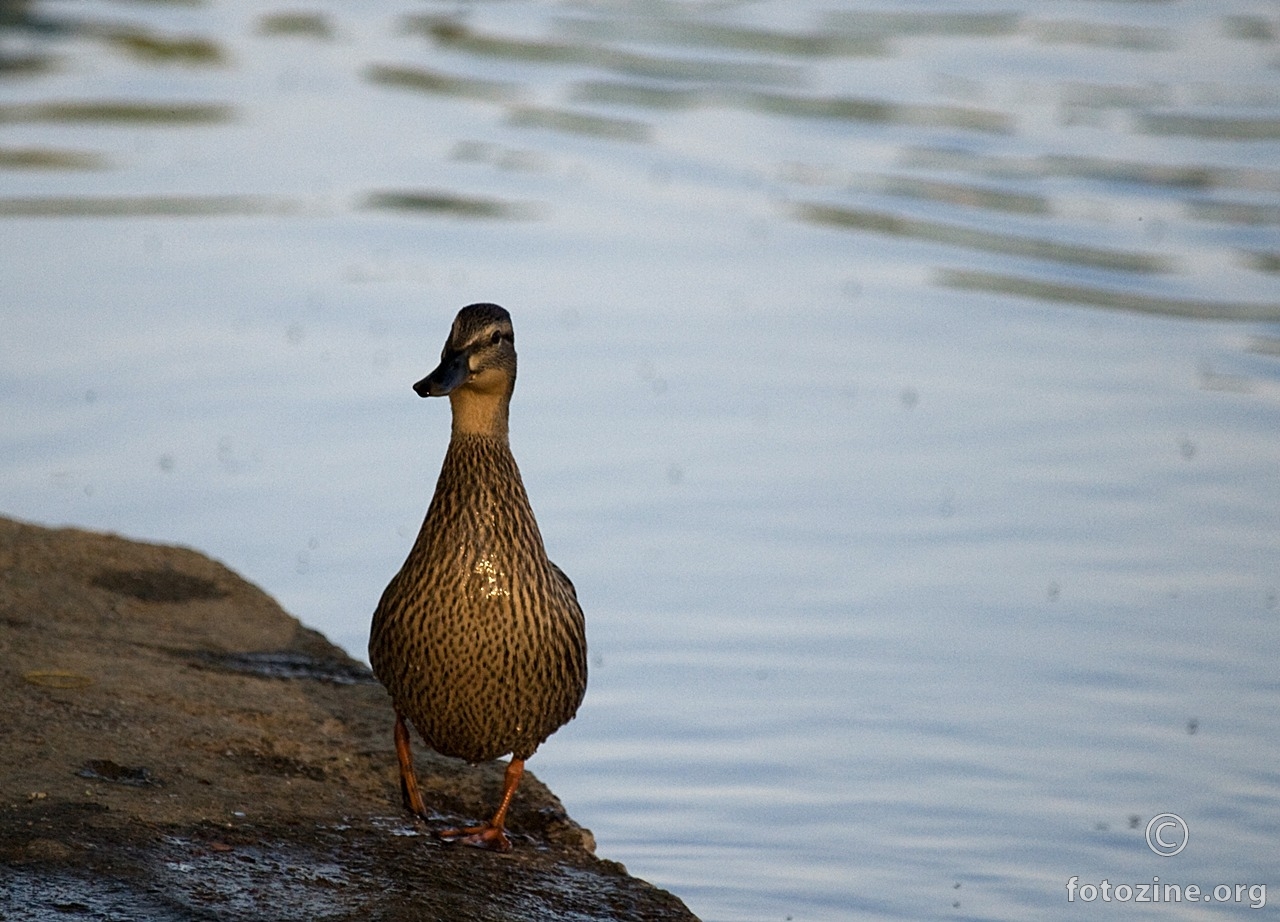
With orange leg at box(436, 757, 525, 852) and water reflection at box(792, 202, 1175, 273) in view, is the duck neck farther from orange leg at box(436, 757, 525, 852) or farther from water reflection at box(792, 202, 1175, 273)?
water reflection at box(792, 202, 1175, 273)

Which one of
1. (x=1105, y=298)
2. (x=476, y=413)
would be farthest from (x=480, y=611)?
(x=1105, y=298)

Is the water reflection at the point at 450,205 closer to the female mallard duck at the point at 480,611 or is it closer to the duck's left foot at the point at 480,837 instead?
the female mallard duck at the point at 480,611

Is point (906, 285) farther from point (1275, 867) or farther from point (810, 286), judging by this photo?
point (1275, 867)

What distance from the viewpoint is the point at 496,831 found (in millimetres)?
5957

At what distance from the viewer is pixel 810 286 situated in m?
13.6

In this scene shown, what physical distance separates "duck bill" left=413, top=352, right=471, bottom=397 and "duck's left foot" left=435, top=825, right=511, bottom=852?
4.09 feet

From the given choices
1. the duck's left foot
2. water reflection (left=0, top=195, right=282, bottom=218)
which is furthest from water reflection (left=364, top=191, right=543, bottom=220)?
the duck's left foot

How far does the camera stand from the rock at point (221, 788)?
5.25 meters

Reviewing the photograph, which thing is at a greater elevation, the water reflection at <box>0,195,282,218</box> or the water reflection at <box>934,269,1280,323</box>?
the water reflection at <box>0,195,282,218</box>

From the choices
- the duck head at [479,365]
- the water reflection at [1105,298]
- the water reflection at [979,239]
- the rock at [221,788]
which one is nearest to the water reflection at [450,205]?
the water reflection at [979,239]

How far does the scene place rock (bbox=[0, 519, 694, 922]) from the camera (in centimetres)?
525

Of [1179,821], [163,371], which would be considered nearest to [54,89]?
[163,371]

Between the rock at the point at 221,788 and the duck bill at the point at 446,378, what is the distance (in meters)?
1.25

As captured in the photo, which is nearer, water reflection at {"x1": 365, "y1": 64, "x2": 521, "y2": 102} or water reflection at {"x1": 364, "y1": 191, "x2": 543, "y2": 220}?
water reflection at {"x1": 364, "y1": 191, "x2": 543, "y2": 220}
